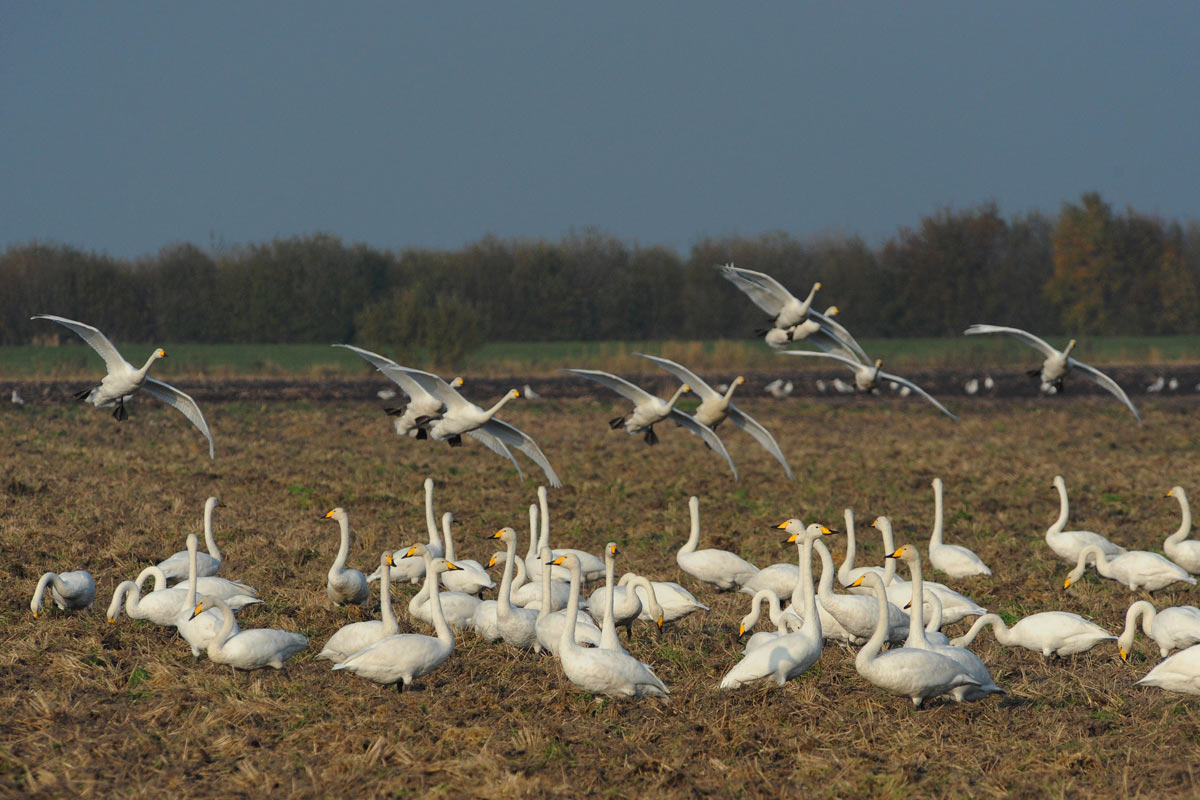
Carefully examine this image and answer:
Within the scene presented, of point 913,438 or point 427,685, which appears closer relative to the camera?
point 427,685

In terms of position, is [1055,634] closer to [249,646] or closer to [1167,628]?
[1167,628]

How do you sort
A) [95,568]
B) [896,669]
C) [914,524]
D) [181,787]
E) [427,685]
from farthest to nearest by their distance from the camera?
1. [914,524]
2. [95,568]
3. [427,685]
4. [896,669]
5. [181,787]

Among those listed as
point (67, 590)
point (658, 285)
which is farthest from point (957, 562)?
point (658, 285)

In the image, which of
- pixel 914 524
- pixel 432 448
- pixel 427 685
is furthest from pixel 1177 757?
pixel 432 448

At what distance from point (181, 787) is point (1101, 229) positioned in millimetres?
63785

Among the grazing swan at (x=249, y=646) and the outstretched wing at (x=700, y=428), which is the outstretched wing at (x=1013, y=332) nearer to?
the outstretched wing at (x=700, y=428)

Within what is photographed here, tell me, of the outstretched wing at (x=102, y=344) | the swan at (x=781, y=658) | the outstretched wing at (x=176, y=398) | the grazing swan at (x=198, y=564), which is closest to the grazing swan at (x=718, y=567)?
the swan at (x=781, y=658)

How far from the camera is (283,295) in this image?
188 feet

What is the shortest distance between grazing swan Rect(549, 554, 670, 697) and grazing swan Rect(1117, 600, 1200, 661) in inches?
141

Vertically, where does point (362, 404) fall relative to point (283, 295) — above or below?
below

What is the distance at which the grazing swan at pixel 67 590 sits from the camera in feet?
30.6

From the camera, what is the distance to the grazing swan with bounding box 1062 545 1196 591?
11.0 meters

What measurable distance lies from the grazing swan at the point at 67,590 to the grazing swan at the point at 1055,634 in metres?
6.58

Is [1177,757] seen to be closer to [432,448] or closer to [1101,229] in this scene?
[432,448]
